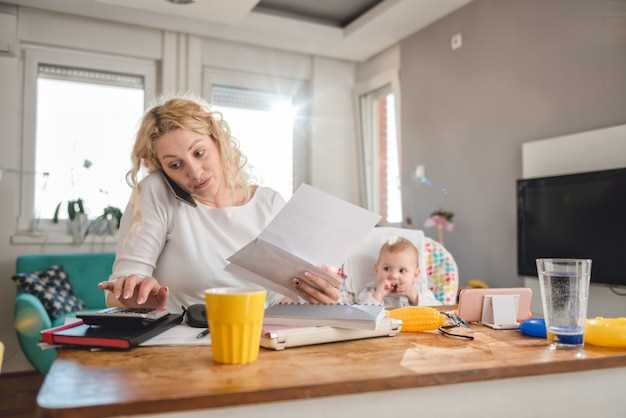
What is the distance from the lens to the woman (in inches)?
52.9

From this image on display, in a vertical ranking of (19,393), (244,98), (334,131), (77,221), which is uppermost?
(244,98)

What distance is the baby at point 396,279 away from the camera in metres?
2.05

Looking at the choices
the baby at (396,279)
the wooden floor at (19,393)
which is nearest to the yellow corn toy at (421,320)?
the baby at (396,279)

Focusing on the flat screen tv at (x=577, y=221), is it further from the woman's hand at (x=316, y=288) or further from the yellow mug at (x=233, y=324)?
the yellow mug at (x=233, y=324)

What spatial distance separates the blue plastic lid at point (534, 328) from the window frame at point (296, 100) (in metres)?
3.78

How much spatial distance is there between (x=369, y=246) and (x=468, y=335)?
4.06 feet

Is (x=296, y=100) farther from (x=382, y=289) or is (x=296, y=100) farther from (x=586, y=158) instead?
(x=382, y=289)

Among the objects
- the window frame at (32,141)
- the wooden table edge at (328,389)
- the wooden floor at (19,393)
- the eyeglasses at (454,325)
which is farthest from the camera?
the window frame at (32,141)

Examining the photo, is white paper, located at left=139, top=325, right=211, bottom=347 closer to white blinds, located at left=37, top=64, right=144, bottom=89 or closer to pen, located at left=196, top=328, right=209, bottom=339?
pen, located at left=196, top=328, right=209, bottom=339

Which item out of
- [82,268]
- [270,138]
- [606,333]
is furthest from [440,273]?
[270,138]

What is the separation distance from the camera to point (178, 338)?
2.93 feet

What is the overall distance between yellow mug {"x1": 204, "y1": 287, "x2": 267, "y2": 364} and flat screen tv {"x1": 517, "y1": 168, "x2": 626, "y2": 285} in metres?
2.14

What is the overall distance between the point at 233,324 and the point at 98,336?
262mm

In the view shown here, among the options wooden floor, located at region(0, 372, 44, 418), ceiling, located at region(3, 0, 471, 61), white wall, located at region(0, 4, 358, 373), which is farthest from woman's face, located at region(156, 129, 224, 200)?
white wall, located at region(0, 4, 358, 373)
